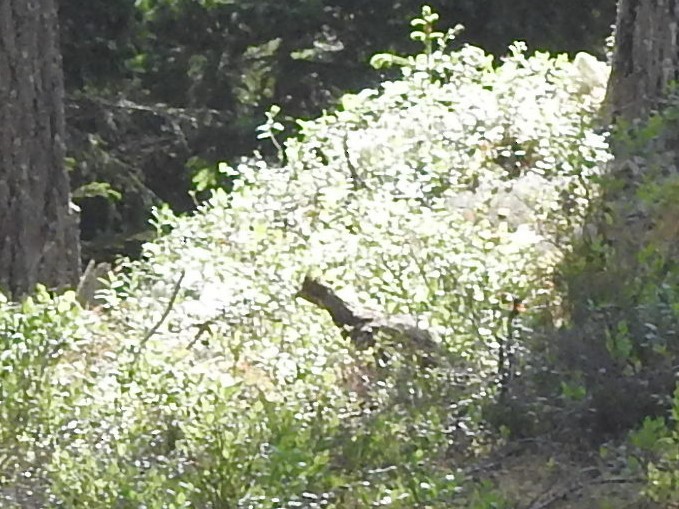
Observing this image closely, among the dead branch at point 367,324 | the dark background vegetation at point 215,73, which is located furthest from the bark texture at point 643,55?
the dark background vegetation at point 215,73

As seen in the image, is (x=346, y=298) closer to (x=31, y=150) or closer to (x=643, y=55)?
(x=31, y=150)

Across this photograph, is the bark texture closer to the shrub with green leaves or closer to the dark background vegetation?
the shrub with green leaves

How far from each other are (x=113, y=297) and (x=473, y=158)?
1.97 m

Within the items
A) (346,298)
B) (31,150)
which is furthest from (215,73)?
(346,298)

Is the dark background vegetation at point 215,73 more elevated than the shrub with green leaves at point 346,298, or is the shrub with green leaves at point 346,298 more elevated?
the dark background vegetation at point 215,73

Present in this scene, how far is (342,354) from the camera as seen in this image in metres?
4.53

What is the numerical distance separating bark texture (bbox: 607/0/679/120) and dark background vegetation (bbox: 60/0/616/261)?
281 centimetres

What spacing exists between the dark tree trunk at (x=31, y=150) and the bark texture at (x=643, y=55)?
2644 millimetres

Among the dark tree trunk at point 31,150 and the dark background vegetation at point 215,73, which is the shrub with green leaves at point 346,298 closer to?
the dark tree trunk at point 31,150

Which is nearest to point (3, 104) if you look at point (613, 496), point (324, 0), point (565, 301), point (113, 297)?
point (113, 297)

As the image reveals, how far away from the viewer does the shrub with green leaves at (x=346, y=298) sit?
3512 mm

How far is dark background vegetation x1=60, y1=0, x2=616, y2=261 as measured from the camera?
8.85 meters

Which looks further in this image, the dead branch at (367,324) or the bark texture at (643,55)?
the bark texture at (643,55)

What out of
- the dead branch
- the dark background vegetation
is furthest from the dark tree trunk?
the dark background vegetation
